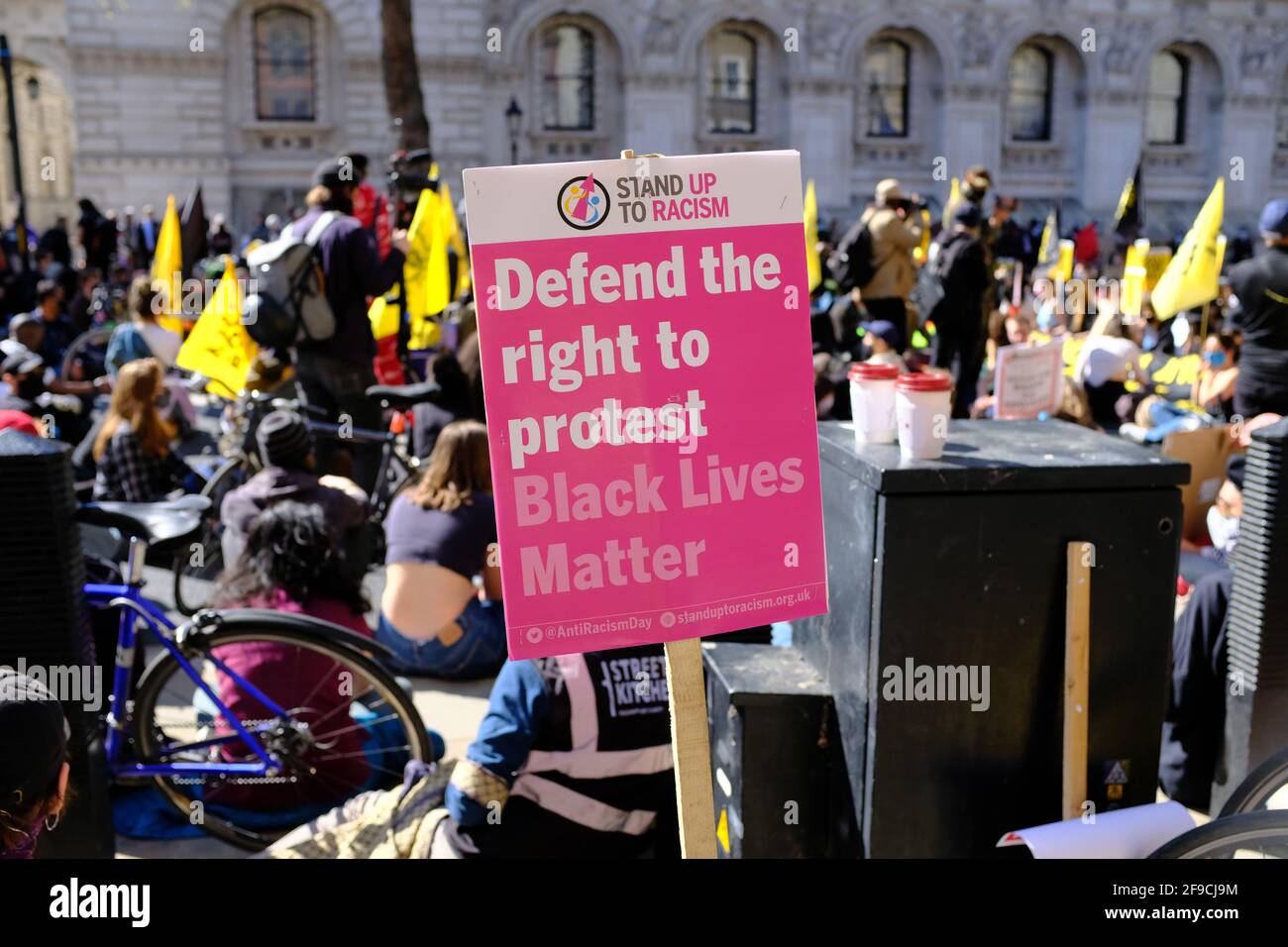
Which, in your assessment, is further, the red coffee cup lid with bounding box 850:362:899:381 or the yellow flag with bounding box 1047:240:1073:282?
the yellow flag with bounding box 1047:240:1073:282

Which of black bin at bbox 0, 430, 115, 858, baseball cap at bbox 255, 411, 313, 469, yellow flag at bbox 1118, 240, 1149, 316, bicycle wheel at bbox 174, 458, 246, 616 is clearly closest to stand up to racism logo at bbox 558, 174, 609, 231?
black bin at bbox 0, 430, 115, 858

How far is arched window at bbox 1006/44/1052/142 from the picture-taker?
3167 centimetres

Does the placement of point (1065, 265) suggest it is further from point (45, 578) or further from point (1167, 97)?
point (1167, 97)

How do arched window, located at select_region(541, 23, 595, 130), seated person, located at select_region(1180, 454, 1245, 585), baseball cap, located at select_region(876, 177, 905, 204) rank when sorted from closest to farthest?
seated person, located at select_region(1180, 454, 1245, 585)
baseball cap, located at select_region(876, 177, 905, 204)
arched window, located at select_region(541, 23, 595, 130)

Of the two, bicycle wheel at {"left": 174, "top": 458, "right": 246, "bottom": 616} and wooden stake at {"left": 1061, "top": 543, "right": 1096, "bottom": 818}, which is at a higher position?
wooden stake at {"left": 1061, "top": 543, "right": 1096, "bottom": 818}

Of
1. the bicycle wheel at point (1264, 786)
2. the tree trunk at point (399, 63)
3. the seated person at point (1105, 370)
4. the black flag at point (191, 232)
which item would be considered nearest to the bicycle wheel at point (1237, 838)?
the bicycle wheel at point (1264, 786)

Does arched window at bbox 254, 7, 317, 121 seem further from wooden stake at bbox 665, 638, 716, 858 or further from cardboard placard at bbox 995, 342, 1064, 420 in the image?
wooden stake at bbox 665, 638, 716, 858

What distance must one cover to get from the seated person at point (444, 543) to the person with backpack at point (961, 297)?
5.37 metres

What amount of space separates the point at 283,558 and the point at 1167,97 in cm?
3413

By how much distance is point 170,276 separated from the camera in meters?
9.82

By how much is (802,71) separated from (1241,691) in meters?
27.7

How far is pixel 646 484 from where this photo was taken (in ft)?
7.22

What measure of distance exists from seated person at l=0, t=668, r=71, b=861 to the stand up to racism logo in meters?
1.17
